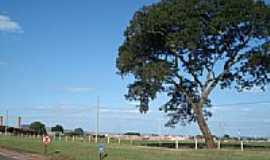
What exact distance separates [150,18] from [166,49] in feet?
15.1

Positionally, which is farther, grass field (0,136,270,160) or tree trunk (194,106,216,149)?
tree trunk (194,106,216,149)

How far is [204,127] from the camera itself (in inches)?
2013

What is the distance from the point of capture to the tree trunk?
5047 cm

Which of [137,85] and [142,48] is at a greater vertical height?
[142,48]

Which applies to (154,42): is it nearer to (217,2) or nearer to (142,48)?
(142,48)

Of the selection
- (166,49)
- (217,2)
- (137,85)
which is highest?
(217,2)

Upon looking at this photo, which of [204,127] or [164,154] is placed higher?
[204,127]

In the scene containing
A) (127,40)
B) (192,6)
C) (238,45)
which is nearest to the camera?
(192,6)

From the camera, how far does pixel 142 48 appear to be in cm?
5297

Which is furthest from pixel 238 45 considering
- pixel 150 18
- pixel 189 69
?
pixel 150 18

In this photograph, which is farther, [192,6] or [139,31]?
[139,31]

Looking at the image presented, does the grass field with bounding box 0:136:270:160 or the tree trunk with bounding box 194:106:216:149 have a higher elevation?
the tree trunk with bounding box 194:106:216:149

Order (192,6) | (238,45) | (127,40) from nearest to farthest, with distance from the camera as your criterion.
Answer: (192,6)
(238,45)
(127,40)

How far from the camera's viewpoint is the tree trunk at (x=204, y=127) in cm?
5047
